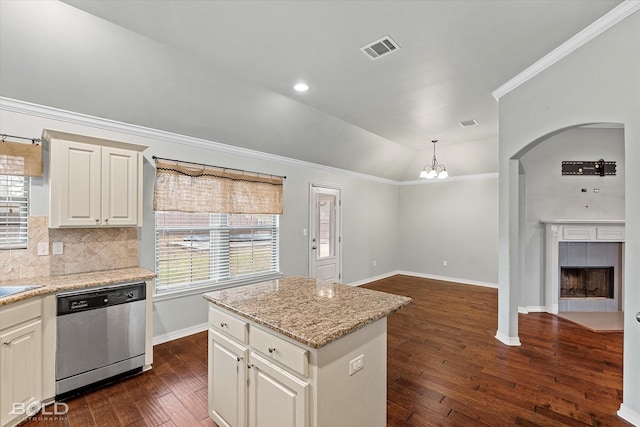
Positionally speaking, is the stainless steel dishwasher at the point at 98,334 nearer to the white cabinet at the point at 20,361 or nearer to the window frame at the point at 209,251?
the white cabinet at the point at 20,361

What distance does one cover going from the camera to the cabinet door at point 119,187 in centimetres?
287

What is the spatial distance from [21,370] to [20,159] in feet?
5.91

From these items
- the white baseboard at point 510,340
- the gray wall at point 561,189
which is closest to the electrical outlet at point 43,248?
the white baseboard at point 510,340

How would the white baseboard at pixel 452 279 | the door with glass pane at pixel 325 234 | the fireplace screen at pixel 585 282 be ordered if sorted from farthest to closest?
the white baseboard at pixel 452 279 → the door with glass pane at pixel 325 234 → the fireplace screen at pixel 585 282

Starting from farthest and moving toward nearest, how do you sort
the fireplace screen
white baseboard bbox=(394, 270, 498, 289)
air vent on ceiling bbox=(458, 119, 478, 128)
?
white baseboard bbox=(394, 270, 498, 289) → the fireplace screen → air vent on ceiling bbox=(458, 119, 478, 128)

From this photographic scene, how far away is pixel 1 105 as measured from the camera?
2594 millimetres

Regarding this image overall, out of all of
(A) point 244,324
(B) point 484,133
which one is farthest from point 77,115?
(B) point 484,133

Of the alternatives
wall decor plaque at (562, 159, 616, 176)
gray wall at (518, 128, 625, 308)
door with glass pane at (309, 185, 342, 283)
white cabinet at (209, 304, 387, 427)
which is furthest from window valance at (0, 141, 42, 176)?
wall decor plaque at (562, 159, 616, 176)

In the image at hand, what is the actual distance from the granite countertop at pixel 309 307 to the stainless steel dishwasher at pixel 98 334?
121 cm

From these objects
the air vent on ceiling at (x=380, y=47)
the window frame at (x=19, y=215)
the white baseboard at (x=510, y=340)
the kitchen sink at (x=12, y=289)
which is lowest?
the white baseboard at (x=510, y=340)

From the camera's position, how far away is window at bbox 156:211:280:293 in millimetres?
3654

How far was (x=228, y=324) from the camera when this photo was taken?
6.31 feet

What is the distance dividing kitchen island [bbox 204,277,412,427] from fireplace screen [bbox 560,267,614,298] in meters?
4.48

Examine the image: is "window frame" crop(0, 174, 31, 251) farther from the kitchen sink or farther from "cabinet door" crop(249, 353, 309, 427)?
"cabinet door" crop(249, 353, 309, 427)
